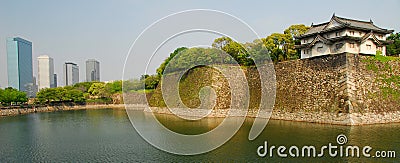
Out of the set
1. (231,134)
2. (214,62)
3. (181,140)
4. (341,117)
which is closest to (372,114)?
(341,117)

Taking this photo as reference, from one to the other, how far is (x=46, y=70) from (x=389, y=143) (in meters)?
140

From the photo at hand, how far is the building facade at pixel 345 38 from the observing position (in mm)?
21516

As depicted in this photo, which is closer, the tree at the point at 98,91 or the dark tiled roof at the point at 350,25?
the dark tiled roof at the point at 350,25

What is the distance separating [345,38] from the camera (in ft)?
69.6

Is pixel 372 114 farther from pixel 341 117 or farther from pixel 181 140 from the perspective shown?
pixel 181 140

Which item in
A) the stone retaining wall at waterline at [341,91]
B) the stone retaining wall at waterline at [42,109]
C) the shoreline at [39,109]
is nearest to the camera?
the stone retaining wall at waterline at [341,91]

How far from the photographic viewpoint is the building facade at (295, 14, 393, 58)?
70.6 feet

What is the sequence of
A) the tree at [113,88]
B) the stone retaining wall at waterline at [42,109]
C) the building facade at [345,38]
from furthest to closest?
the tree at [113,88]
the stone retaining wall at waterline at [42,109]
the building facade at [345,38]

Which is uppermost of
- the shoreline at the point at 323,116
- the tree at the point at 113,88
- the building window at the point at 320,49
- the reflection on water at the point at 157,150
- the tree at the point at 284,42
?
the tree at the point at 284,42

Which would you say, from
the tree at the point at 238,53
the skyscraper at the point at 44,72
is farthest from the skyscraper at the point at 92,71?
the tree at the point at 238,53

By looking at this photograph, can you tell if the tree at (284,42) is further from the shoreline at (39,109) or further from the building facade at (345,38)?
the shoreline at (39,109)

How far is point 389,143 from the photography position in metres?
11.2

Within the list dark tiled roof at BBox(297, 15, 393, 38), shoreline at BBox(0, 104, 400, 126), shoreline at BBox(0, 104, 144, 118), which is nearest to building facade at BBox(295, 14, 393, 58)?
dark tiled roof at BBox(297, 15, 393, 38)

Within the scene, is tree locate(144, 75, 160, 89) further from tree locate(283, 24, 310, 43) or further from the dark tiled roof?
the dark tiled roof
